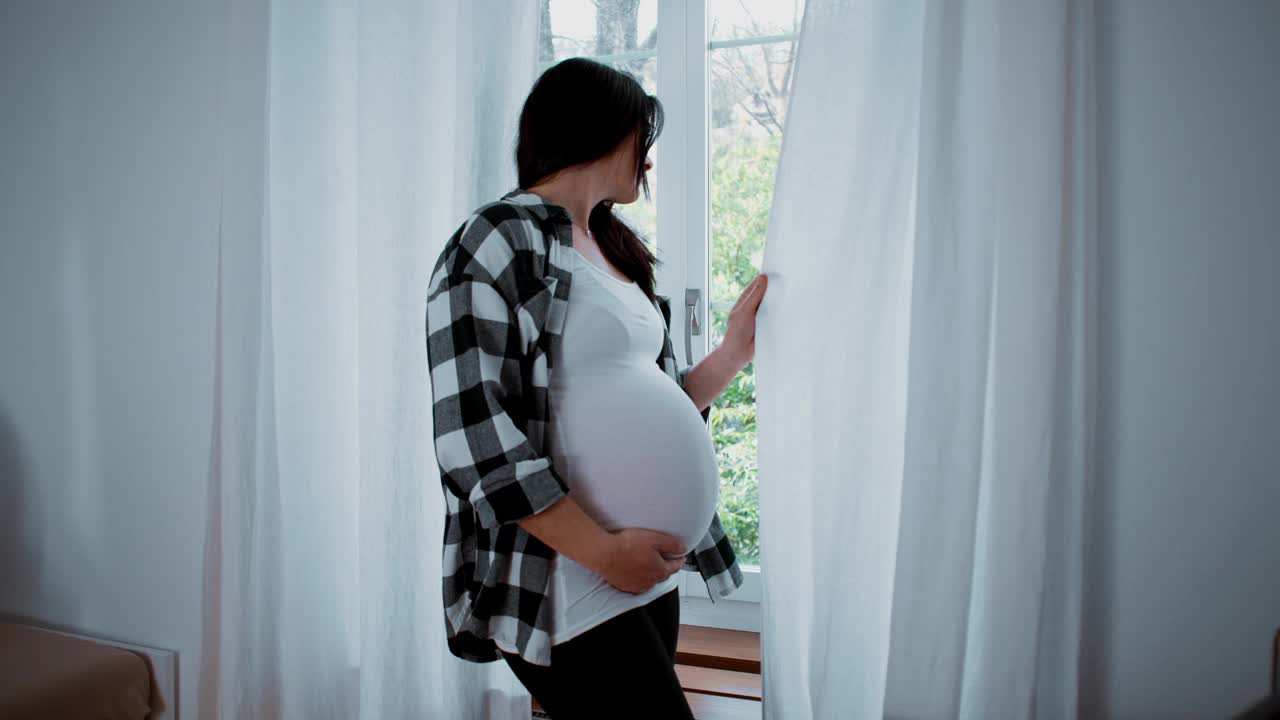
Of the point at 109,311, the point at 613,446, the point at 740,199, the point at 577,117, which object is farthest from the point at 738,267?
the point at 109,311

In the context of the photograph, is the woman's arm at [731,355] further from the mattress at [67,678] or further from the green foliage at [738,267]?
the mattress at [67,678]

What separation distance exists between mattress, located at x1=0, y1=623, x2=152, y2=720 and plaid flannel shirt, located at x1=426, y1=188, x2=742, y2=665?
A: 1.00 m

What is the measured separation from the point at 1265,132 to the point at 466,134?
1.21 m

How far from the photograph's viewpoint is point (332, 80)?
1456mm

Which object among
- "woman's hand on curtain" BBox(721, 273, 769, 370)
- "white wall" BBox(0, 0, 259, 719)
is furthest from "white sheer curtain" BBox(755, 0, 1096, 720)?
"white wall" BBox(0, 0, 259, 719)

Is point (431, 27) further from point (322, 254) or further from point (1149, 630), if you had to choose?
point (1149, 630)

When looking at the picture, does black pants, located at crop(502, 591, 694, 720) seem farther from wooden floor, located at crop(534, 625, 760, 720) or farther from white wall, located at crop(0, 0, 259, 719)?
white wall, located at crop(0, 0, 259, 719)

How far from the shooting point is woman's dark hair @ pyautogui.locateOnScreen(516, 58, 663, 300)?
3.17 feet

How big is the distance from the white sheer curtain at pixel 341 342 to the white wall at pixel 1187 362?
964 mm

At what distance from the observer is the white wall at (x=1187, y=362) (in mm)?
1082

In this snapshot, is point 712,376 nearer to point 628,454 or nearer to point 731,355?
point 731,355

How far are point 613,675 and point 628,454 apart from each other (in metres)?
0.24

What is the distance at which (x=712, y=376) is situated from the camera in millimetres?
1192

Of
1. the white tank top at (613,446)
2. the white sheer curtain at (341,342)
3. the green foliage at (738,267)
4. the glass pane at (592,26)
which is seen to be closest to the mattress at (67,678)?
the white sheer curtain at (341,342)
